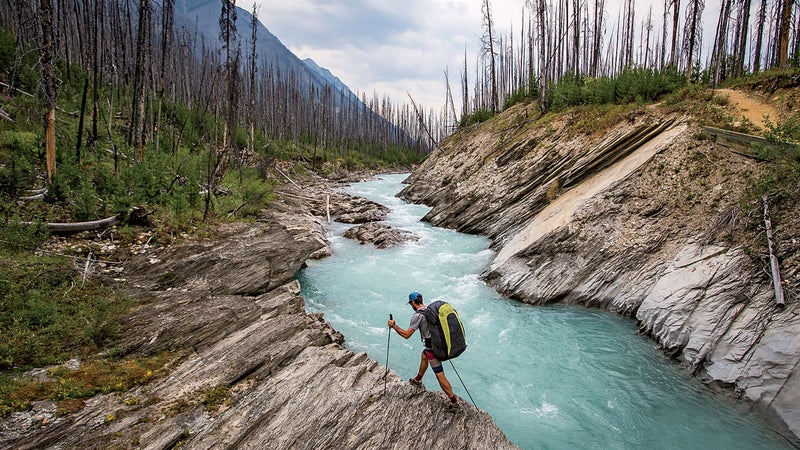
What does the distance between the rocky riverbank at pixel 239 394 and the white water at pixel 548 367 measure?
166 cm

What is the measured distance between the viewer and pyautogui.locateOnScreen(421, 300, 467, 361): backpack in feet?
18.5

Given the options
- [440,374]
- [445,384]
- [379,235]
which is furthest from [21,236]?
[379,235]

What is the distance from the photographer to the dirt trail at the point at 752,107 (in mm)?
11802

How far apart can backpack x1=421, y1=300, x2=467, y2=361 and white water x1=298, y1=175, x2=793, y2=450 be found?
7.34ft

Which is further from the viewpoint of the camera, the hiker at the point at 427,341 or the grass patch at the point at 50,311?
the hiker at the point at 427,341

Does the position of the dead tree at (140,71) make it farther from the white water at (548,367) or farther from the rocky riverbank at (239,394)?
the white water at (548,367)

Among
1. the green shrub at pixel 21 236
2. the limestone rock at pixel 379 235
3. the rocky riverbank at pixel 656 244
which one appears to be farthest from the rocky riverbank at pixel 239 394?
the limestone rock at pixel 379 235

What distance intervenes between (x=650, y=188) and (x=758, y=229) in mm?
3813

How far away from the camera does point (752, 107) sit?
41.1 feet

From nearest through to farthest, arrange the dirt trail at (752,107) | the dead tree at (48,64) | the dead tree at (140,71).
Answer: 1. the dead tree at (48,64)
2. the dirt trail at (752,107)
3. the dead tree at (140,71)

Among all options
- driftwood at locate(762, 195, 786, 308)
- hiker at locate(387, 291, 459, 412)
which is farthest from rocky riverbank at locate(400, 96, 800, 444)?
hiker at locate(387, 291, 459, 412)

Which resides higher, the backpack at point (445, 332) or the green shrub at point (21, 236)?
the green shrub at point (21, 236)

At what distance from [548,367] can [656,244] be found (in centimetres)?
536

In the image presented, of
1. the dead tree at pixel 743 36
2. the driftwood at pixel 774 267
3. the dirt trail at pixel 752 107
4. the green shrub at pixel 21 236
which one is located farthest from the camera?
the dead tree at pixel 743 36
